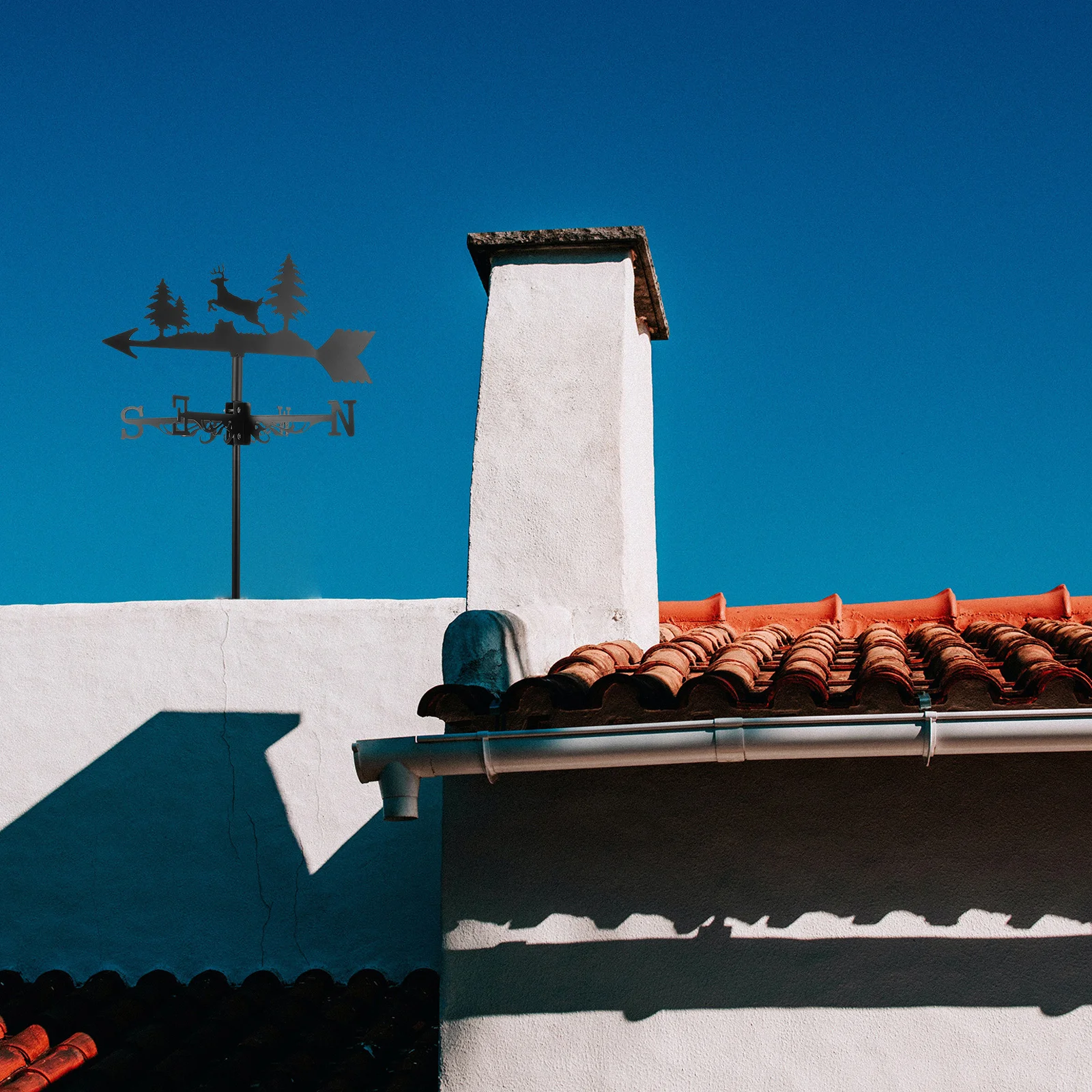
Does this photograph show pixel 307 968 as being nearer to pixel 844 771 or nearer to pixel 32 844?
pixel 32 844

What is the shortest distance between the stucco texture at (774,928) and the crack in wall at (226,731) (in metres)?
2.49

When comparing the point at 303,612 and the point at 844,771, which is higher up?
the point at 303,612

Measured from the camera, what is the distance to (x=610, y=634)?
5.40 meters

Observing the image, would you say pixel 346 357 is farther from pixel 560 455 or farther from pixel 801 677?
pixel 801 677

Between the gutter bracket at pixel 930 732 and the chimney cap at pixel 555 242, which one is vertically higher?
the chimney cap at pixel 555 242

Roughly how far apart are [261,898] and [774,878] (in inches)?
129

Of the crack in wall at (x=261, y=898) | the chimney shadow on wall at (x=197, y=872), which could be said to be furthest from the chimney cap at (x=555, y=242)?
the crack in wall at (x=261, y=898)

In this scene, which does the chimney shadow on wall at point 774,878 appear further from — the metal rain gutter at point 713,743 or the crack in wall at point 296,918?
the crack in wall at point 296,918

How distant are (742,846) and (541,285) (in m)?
3.08

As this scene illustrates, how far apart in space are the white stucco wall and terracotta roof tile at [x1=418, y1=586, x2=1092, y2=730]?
0.34 metres

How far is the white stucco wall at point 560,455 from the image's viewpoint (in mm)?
5410

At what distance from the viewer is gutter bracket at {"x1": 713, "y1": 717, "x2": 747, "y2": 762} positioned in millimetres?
3703

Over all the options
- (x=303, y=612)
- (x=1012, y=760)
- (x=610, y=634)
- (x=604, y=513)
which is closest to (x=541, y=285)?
(x=604, y=513)

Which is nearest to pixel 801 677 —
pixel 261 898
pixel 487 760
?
pixel 487 760
